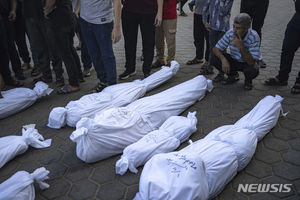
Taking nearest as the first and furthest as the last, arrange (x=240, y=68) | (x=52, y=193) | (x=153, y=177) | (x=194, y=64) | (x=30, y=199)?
(x=153, y=177) → (x=30, y=199) → (x=52, y=193) → (x=240, y=68) → (x=194, y=64)

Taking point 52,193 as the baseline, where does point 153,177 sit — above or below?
above

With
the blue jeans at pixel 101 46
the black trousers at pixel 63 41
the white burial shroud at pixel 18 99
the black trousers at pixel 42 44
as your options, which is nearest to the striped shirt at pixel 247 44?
the blue jeans at pixel 101 46

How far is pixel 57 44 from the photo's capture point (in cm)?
340

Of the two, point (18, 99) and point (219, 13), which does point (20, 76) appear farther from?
point (219, 13)

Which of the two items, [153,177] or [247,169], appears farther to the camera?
[247,169]

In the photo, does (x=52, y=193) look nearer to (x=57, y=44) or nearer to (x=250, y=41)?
(x=57, y=44)

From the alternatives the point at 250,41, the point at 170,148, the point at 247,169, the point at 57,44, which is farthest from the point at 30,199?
the point at 250,41

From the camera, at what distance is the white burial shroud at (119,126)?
2260 millimetres

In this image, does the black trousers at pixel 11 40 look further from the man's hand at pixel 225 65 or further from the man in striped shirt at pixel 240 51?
the man's hand at pixel 225 65

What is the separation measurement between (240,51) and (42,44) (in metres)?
2.82

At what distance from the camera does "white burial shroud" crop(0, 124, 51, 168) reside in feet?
7.77

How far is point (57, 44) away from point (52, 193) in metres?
2.05

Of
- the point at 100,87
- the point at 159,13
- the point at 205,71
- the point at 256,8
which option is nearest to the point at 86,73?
the point at 100,87

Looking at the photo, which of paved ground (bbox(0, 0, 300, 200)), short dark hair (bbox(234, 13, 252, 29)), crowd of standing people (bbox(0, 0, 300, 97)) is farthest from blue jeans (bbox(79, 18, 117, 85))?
short dark hair (bbox(234, 13, 252, 29))
